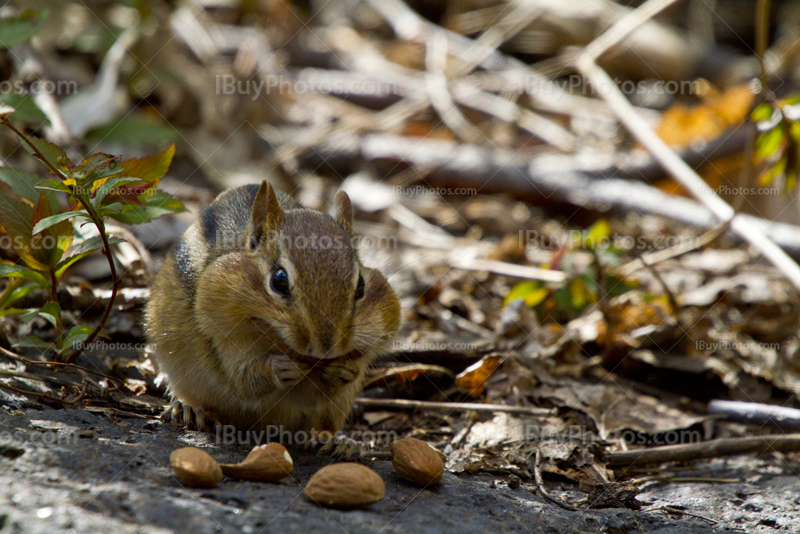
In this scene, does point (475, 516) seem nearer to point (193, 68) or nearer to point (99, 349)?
point (99, 349)

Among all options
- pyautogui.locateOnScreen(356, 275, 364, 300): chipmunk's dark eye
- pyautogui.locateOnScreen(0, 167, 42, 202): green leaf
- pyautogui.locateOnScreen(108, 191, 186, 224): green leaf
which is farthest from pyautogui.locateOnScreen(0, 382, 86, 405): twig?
pyautogui.locateOnScreen(356, 275, 364, 300): chipmunk's dark eye

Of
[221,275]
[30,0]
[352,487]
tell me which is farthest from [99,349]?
[30,0]

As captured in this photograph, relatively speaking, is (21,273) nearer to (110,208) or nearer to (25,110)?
(110,208)

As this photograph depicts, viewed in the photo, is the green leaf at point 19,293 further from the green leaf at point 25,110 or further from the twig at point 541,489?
the twig at point 541,489

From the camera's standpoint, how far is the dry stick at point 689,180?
480cm

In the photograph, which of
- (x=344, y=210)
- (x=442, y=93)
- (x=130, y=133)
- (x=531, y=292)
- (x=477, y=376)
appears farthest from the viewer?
(x=442, y=93)

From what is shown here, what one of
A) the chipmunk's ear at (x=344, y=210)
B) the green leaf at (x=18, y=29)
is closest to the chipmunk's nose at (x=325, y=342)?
the chipmunk's ear at (x=344, y=210)

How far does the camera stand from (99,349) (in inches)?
154

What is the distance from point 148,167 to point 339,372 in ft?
4.62

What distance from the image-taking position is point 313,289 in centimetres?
278

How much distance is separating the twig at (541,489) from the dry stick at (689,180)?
2.50 m

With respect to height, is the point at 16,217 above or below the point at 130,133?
below

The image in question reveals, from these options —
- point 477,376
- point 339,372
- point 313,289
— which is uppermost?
point 313,289

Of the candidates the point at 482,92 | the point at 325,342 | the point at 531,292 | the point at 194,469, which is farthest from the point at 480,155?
the point at 194,469
